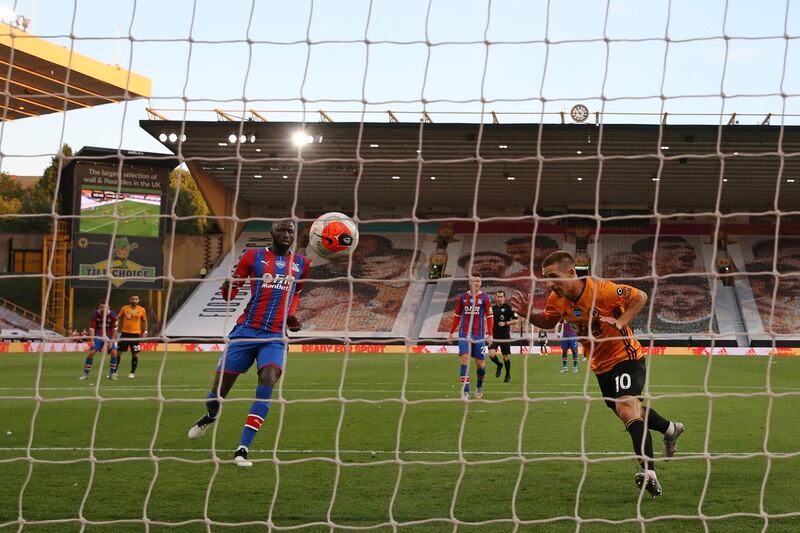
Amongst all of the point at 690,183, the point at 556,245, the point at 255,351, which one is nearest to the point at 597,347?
the point at 255,351

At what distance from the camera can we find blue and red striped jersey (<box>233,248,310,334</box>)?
7828 mm

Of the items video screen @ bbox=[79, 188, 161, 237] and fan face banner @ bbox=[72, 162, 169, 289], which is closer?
video screen @ bbox=[79, 188, 161, 237]

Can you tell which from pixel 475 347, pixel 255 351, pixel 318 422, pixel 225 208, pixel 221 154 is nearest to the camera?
pixel 255 351

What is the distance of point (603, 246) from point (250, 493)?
36.3 m

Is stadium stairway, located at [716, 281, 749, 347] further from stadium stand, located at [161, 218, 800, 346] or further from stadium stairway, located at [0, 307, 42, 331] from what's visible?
stadium stairway, located at [0, 307, 42, 331]

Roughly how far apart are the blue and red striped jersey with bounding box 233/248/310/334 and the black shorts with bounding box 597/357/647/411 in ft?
8.46

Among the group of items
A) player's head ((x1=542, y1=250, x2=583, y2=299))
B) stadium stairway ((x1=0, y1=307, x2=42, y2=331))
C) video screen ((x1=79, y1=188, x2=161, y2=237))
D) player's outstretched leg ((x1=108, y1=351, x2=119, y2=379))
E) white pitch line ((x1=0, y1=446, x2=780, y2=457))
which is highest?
video screen ((x1=79, y1=188, x2=161, y2=237))

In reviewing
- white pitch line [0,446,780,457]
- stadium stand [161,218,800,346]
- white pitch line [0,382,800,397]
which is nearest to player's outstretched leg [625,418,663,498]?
white pitch line [0,446,780,457]

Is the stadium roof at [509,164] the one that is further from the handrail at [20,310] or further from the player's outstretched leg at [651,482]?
the player's outstretched leg at [651,482]

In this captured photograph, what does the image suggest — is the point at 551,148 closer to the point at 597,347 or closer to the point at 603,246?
the point at 603,246

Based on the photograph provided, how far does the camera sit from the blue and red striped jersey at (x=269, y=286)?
7828 mm

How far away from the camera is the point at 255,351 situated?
309 inches

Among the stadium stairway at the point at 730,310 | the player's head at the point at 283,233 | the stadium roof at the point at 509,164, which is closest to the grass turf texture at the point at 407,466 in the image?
the player's head at the point at 283,233

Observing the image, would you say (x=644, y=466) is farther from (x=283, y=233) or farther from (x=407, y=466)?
(x=283, y=233)
